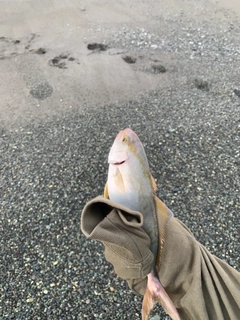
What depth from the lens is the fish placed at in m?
1.88

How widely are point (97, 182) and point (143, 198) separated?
201cm

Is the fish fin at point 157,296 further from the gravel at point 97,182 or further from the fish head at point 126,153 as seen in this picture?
the gravel at point 97,182

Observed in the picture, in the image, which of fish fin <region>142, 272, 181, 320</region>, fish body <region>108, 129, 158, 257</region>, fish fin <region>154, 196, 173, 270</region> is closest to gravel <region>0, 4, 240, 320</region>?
fish fin <region>142, 272, 181, 320</region>

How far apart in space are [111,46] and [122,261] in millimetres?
4975

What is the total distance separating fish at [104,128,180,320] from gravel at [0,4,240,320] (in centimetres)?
106

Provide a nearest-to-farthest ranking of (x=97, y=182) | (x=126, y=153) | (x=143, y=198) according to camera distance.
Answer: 1. (x=143, y=198)
2. (x=126, y=153)
3. (x=97, y=182)

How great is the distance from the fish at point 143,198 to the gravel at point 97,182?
1.06 m

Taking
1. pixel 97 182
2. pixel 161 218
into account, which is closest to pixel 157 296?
pixel 161 218

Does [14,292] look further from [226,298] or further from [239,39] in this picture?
[239,39]

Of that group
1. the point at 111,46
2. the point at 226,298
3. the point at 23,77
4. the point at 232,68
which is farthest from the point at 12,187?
the point at 232,68

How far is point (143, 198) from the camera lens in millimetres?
1893

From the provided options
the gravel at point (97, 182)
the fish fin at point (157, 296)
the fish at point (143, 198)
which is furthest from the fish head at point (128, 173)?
the gravel at point (97, 182)

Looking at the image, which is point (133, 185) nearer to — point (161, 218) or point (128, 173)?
point (128, 173)

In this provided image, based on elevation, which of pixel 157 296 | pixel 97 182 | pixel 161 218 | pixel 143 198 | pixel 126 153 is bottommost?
pixel 97 182
